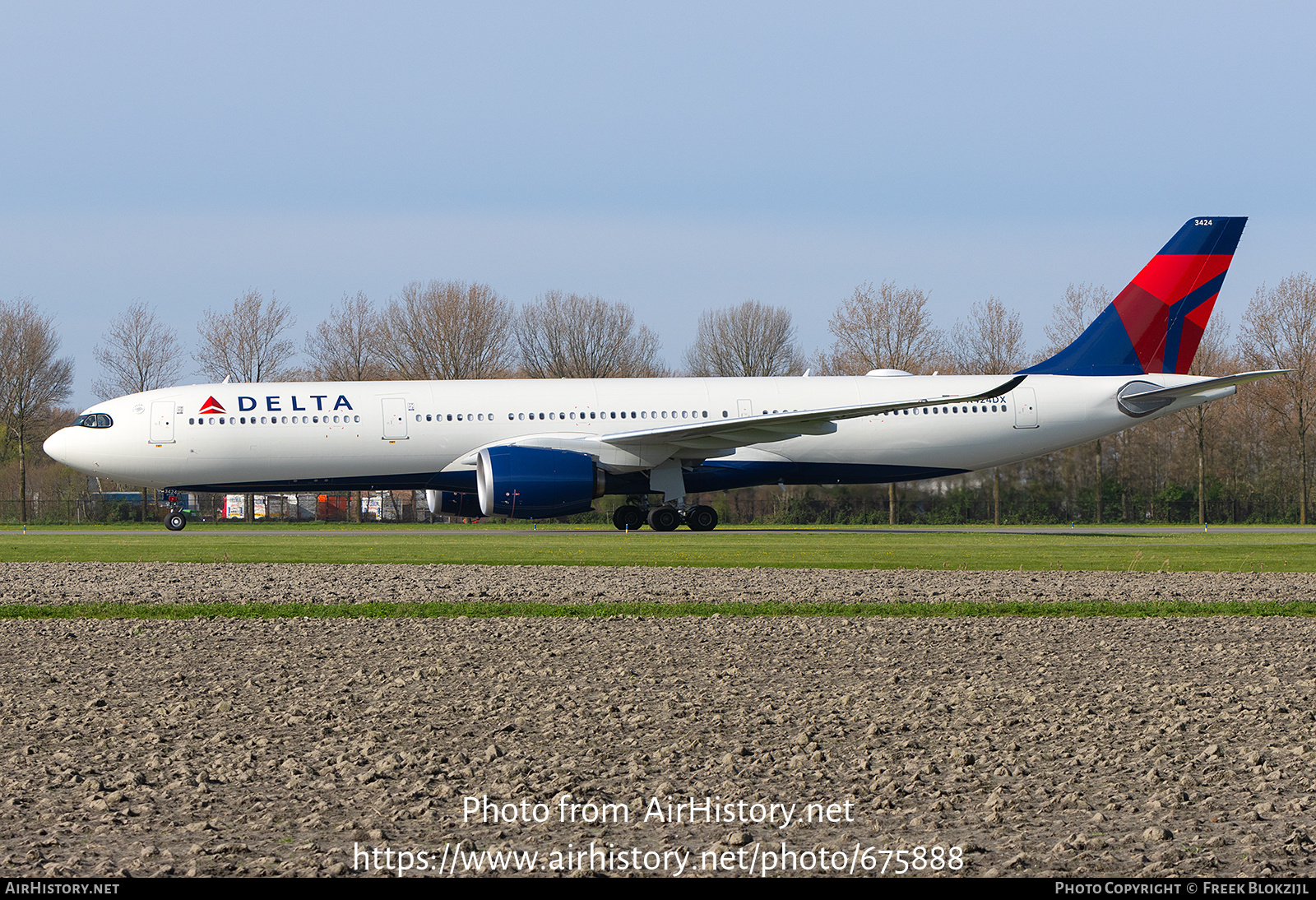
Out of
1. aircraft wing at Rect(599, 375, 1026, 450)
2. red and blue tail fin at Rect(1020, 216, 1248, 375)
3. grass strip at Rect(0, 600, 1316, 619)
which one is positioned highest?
red and blue tail fin at Rect(1020, 216, 1248, 375)

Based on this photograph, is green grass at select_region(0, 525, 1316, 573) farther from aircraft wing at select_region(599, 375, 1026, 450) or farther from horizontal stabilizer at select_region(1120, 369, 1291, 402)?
horizontal stabilizer at select_region(1120, 369, 1291, 402)

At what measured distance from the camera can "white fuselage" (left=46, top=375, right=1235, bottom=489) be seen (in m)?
23.7

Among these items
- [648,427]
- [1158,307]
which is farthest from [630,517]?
[1158,307]

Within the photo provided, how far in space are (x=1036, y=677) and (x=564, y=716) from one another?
115 inches

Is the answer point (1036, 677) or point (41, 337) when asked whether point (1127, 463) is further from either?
point (41, 337)

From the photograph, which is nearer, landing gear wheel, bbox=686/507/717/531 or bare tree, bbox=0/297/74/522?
landing gear wheel, bbox=686/507/717/531

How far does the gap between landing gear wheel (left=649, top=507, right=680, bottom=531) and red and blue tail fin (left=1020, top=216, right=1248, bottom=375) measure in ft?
28.3

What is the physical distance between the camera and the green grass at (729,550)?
15.5m

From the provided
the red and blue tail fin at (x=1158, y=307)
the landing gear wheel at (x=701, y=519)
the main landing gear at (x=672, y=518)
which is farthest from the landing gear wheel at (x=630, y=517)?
the red and blue tail fin at (x=1158, y=307)

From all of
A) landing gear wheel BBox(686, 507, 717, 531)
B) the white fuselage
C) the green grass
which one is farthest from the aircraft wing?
the green grass

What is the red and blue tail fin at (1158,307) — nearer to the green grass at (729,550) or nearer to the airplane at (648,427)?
the airplane at (648,427)

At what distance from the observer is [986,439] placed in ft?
83.2

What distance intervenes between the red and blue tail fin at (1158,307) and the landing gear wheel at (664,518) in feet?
28.3

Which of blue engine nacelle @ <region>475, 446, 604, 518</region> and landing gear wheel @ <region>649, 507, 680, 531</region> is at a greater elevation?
blue engine nacelle @ <region>475, 446, 604, 518</region>
